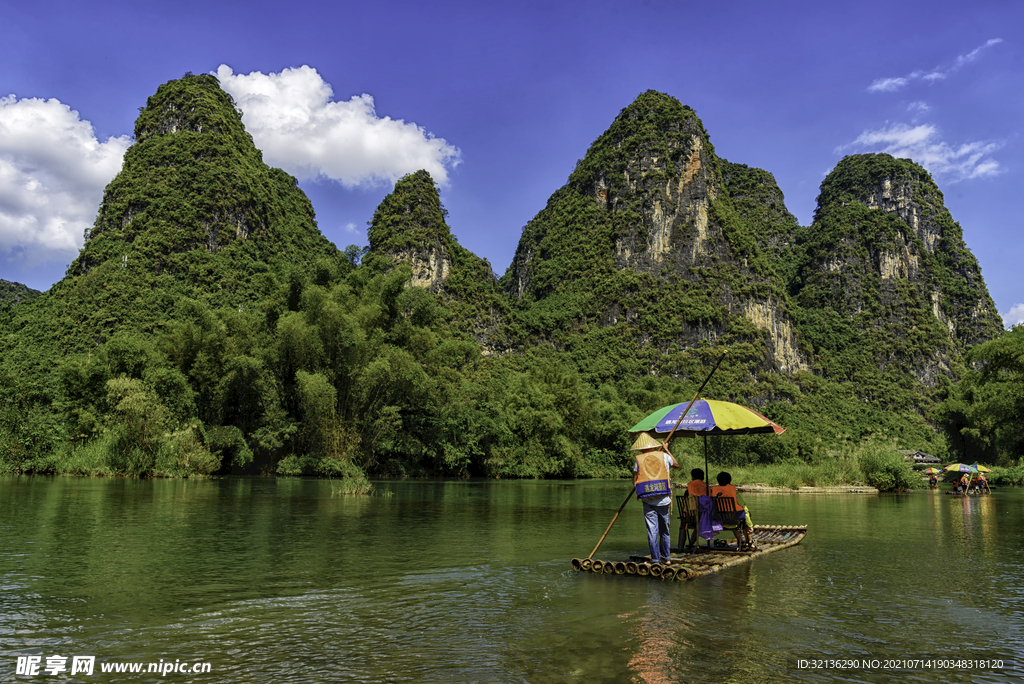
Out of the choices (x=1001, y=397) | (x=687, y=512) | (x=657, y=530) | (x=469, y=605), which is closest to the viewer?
(x=469, y=605)

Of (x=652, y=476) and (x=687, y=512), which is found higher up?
(x=652, y=476)

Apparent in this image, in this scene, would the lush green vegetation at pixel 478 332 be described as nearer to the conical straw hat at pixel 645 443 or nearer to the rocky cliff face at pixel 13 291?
the conical straw hat at pixel 645 443

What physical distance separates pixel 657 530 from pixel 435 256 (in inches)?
3329

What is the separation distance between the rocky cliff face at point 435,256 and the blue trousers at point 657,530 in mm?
76690

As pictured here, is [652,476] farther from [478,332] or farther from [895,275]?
[895,275]

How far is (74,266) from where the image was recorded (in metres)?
76.9

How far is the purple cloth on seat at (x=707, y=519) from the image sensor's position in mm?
9891

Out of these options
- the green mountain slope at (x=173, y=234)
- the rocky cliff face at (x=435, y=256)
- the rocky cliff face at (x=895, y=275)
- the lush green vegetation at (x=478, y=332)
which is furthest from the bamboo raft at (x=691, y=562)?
the rocky cliff face at (x=895, y=275)

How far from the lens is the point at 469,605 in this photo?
6.71 metres

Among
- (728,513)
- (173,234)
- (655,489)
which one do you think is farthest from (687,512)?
(173,234)

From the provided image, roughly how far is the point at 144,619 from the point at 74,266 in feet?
283

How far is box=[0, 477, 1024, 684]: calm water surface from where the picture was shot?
4793 millimetres

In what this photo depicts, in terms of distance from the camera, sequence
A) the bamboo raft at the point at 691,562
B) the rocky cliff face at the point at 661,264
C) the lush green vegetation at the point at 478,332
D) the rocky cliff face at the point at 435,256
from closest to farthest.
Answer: the bamboo raft at the point at 691,562 < the lush green vegetation at the point at 478,332 < the rocky cliff face at the point at 435,256 < the rocky cliff face at the point at 661,264

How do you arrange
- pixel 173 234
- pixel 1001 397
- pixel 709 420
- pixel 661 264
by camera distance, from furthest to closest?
pixel 661 264
pixel 173 234
pixel 1001 397
pixel 709 420
